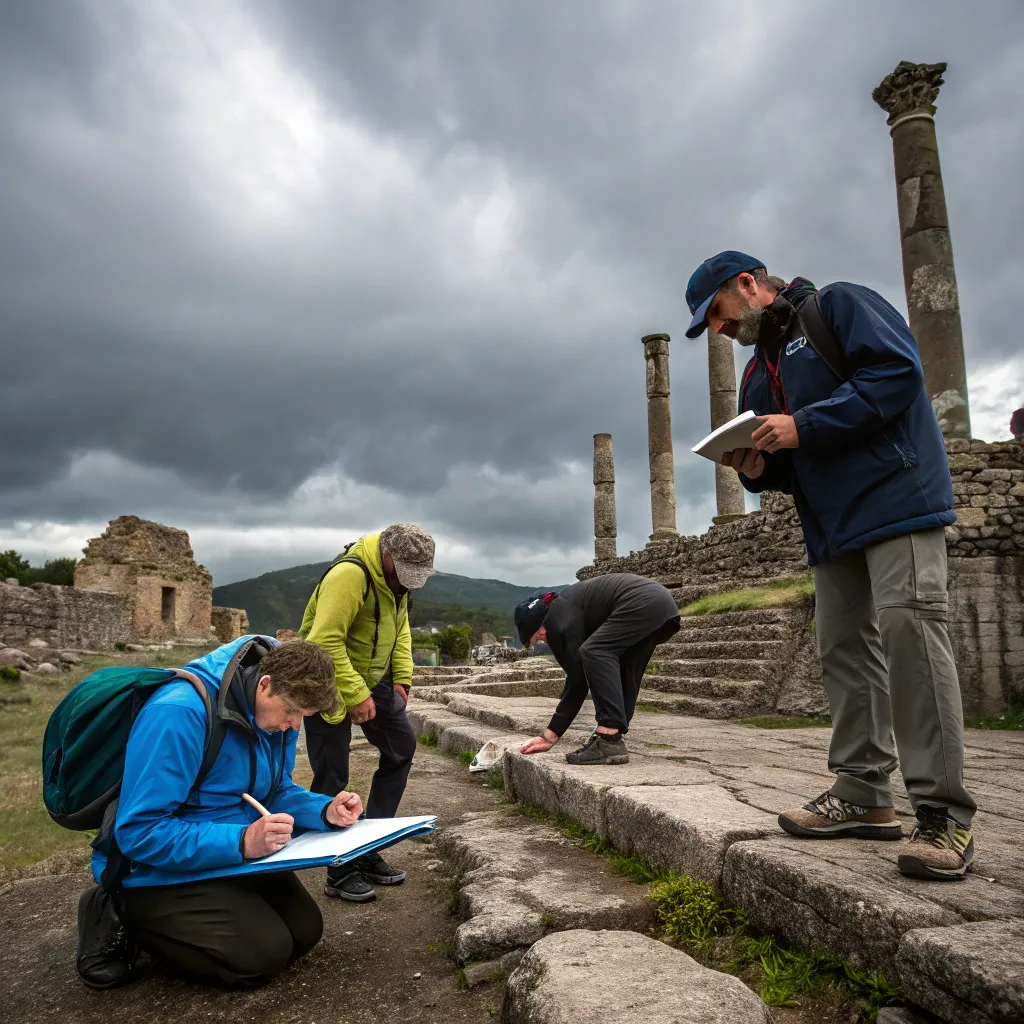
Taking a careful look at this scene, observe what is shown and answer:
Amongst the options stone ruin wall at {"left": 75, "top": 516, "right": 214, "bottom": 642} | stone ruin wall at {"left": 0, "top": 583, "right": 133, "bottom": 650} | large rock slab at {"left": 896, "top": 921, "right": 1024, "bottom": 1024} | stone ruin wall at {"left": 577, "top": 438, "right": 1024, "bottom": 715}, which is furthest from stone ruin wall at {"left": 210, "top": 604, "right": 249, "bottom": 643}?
large rock slab at {"left": 896, "top": 921, "right": 1024, "bottom": 1024}

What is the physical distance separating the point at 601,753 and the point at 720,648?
5026 mm

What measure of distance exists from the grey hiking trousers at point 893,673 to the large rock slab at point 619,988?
2.73 feet

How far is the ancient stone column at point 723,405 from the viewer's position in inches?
717

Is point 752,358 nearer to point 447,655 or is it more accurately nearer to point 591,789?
point 591,789

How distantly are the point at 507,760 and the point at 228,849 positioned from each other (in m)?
2.60

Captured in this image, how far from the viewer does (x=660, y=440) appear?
2080cm

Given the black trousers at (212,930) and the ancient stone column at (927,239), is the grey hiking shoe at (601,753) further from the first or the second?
the ancient stone column at (927,239)

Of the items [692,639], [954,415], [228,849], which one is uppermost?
[954,415]

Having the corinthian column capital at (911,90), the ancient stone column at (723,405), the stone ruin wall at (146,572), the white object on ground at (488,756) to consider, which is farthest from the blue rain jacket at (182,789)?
the stone ruin wall at (146,572)

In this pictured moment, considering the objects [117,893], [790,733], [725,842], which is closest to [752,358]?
[725,842]

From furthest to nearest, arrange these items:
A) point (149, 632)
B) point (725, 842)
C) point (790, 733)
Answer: point (149, 632)
point (790, 733)
point (725, 842)

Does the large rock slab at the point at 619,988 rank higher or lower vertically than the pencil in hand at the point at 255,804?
lower

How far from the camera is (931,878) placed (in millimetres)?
2117

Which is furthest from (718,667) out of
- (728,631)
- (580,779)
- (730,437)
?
(730,437)
